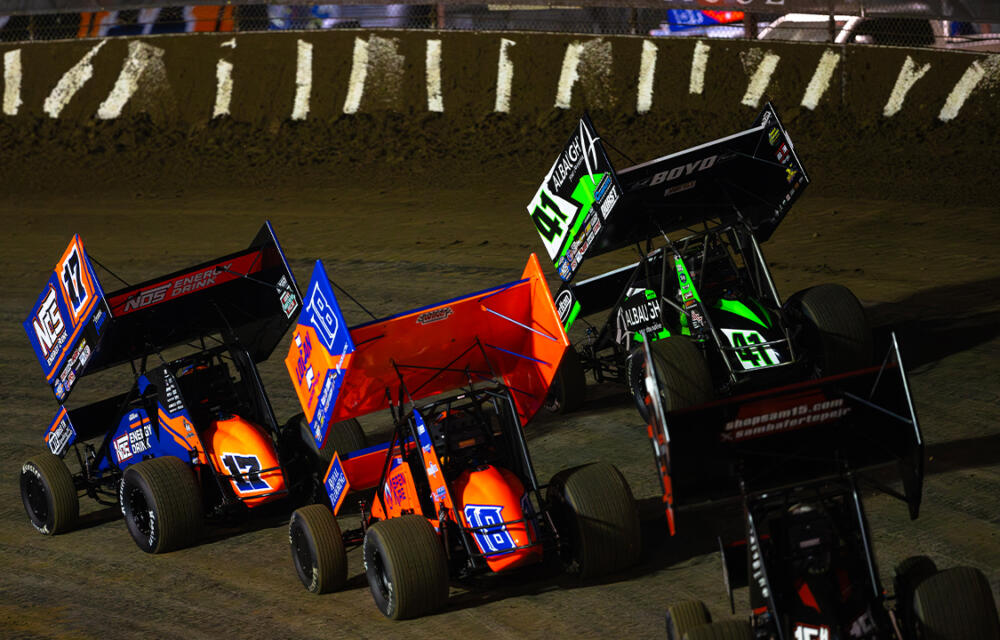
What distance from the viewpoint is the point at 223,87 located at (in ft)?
81.4

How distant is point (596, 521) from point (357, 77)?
662 inches

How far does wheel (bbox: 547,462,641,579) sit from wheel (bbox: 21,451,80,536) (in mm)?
4445

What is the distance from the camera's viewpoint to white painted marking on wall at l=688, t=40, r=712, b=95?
2197 cm

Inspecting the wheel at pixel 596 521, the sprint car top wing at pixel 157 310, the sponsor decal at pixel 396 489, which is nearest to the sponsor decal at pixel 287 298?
the sprint car top wing at pixel 157 310

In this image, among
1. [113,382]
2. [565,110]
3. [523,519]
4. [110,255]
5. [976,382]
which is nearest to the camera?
[523,519]

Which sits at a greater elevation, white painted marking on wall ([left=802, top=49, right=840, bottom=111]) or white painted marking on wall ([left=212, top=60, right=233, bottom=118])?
white painted marking on wall ([left=212, top=60, right=233, bottom=118])

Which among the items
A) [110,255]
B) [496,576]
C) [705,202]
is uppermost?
[110,255]

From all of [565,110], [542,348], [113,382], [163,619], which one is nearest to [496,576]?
[542,348]

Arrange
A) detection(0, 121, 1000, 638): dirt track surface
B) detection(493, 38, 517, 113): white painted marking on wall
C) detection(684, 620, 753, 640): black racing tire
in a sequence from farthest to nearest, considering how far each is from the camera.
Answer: detection(493, 38, 517, 113): white painted marking on wall, detection(0, 121, 1000, 638): dirt track surface, detection(684, 620, 753, 640): black racing tire

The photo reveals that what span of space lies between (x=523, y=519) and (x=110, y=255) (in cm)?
1326

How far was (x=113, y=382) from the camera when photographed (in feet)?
49.8

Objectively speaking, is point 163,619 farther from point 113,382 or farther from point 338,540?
point 113,382

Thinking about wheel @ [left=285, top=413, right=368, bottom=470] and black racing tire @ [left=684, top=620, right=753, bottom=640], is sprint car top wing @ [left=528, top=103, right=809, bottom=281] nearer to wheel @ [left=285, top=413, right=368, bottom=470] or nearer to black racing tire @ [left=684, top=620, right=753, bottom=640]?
wheel @ [left=285, top=413, right=368, bottom=470]

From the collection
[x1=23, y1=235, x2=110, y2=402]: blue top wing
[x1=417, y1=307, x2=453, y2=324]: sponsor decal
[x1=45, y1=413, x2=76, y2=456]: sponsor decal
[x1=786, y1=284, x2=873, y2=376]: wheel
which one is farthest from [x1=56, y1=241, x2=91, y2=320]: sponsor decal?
[x1=786, y1=284, x2=873, y2=376]: wheel
